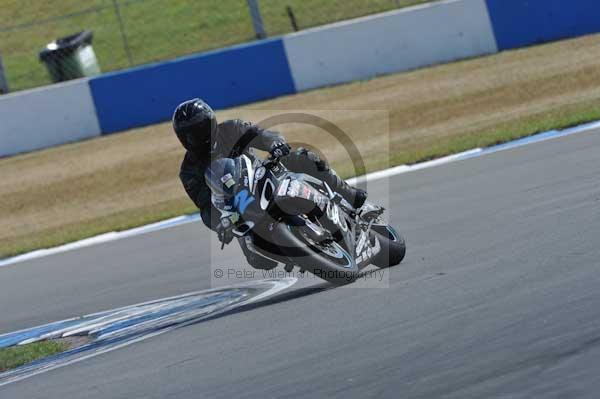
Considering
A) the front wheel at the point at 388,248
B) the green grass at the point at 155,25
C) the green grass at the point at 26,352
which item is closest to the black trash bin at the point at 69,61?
the green grass at the point at 155,25

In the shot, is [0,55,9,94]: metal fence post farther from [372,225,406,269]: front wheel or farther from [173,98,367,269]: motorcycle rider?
[372,225,406,269]: front wheel

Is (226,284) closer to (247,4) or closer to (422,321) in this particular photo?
(422,321)

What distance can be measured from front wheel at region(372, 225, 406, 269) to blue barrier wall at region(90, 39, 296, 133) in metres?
11.1

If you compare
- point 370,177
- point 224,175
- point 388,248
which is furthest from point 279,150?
point 370,177

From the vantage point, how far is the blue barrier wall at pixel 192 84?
18828mm

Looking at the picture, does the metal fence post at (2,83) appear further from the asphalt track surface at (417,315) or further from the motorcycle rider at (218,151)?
the motorcycle rider at (218,151)

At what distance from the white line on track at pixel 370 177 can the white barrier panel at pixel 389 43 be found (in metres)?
6.01

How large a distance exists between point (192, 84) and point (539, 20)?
6.05 metres

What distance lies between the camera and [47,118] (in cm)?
1906

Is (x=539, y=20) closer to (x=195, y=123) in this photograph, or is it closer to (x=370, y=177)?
(x=370, y=177)

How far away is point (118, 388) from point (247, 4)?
44.7 ft

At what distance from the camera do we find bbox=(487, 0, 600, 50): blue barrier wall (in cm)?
1867

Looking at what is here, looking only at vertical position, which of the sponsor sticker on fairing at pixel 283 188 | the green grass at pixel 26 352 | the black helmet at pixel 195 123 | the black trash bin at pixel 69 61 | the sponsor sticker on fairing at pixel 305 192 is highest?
the black helmet at pixel 195 123

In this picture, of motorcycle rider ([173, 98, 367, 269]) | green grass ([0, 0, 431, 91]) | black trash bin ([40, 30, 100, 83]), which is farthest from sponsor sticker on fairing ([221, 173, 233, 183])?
black trash bin ([40, 30, 100, 83])
